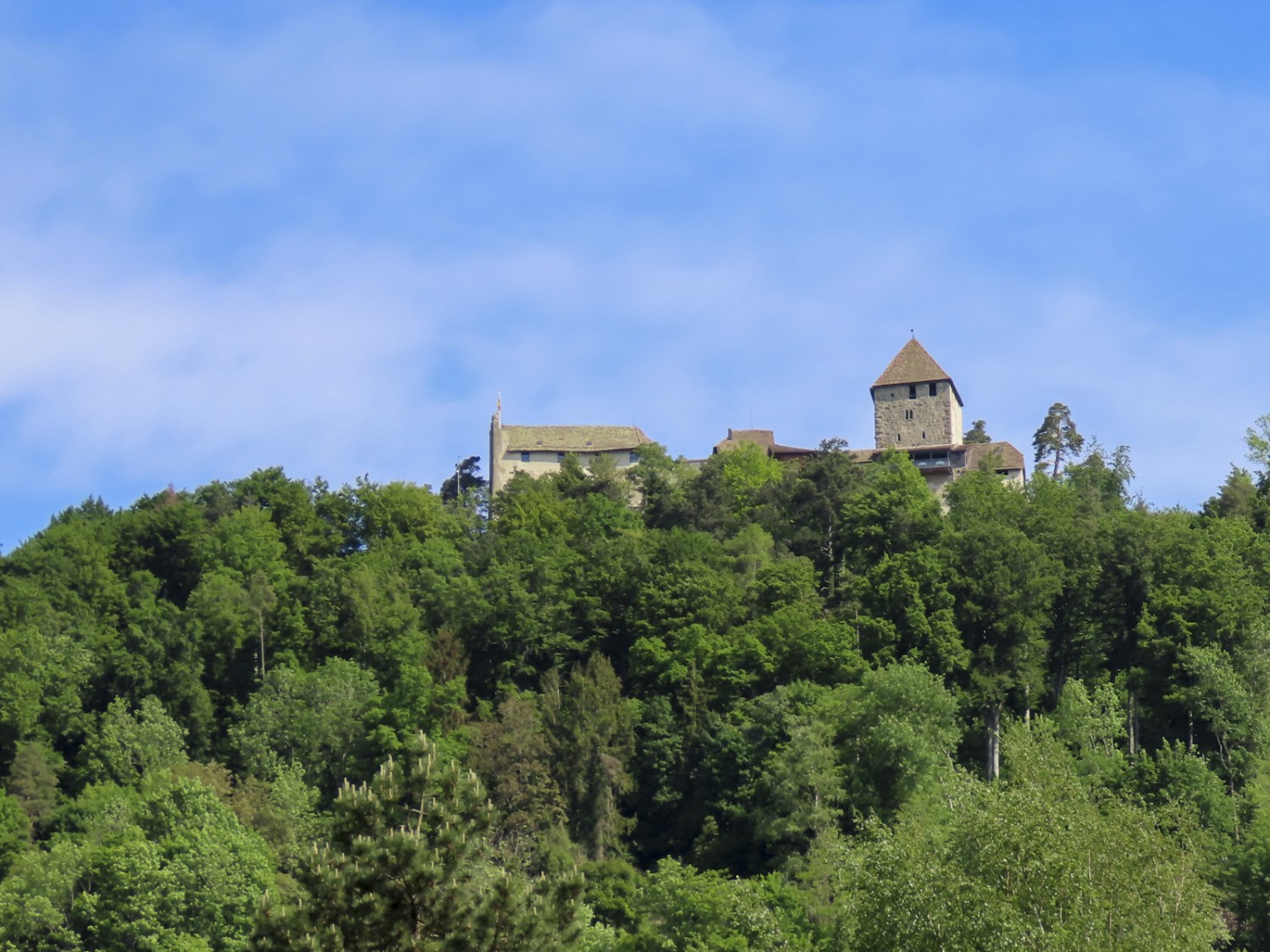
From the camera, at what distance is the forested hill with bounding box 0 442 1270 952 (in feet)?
128

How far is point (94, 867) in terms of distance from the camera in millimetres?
50375

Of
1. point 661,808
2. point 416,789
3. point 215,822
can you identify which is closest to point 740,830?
point 661,808

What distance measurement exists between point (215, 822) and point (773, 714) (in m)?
16.7

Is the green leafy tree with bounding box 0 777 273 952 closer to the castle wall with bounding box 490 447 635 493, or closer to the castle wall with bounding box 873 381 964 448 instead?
the castle wall with bounding box 490 447 635 493

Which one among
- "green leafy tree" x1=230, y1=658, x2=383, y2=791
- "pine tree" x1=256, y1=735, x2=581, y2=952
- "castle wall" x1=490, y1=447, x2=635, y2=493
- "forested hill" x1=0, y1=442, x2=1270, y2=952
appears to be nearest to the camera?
"pine tree" x1=256, y1=735, x2=581, y2=952

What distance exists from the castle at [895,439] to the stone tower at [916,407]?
4 cm

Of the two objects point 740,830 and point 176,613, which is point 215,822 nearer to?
point 740,830

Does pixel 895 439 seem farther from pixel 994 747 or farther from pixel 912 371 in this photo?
pixel 994 747

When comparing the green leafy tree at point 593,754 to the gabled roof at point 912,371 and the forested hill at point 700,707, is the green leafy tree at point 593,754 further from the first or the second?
the gabled roof at point 912,371

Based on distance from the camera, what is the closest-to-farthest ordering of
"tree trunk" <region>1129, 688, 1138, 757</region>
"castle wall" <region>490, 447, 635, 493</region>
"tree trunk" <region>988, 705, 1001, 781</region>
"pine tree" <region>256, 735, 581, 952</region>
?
"pine tree" <region>256, 735, 581, 952</region>
"tree trunk" <region>1129, 688, 1138, 757</region>
"tree trunk" <region>988, 705, 1001, 781</region>
"castle wall" <region>490, 447, 635, 493</region>

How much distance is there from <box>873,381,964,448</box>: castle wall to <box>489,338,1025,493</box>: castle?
42 mm

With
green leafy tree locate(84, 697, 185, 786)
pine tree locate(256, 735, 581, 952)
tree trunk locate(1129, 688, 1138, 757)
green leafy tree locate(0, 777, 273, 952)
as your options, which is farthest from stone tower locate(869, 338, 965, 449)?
pine tree locate(256, 735, 581, 952)

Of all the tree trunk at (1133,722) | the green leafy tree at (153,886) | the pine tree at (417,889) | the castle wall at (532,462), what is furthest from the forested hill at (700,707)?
the castle wall at (532,462)

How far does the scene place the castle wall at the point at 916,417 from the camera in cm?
9525
